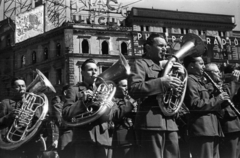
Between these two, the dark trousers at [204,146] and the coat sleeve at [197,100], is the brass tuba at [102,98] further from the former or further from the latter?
the dark trousers at [204,146]

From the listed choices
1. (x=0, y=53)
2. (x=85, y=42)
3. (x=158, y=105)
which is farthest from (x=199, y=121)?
(x=0, y=53)

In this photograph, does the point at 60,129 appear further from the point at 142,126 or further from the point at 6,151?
the point at 142,126

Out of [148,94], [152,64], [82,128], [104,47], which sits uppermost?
[104,47]

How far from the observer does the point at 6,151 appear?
453 centimetres

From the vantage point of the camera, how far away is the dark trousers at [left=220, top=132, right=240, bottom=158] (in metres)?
4.30

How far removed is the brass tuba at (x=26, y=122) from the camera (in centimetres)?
449

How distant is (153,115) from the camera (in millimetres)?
3459

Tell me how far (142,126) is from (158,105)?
297 millimetres

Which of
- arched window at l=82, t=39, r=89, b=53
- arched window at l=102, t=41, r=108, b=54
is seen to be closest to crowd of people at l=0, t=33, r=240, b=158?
arched window at l=82, t=39, r=89, b=53

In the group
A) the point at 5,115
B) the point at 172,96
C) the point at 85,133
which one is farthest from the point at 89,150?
the point at 5,115

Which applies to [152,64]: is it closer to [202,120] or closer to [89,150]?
[202,120]

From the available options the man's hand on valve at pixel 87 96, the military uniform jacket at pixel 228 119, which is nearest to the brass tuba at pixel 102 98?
the man's hand on valve at pixel 87 96

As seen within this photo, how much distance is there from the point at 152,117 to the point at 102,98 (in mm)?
668

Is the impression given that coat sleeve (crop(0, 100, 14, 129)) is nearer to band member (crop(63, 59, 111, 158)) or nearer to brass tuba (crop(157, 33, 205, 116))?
band member (crop(63, 59, 111, 158))
